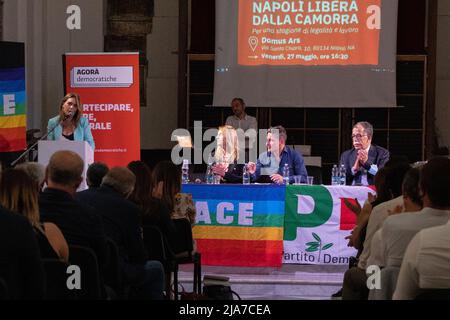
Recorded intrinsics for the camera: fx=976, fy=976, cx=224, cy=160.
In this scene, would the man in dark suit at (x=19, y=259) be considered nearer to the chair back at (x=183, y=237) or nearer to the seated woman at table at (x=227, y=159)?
the chair back at (x=183, y=237)

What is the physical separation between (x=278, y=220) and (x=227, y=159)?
91 cm

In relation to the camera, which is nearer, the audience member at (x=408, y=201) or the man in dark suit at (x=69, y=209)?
the man in dark suit at (x=69, y=209)

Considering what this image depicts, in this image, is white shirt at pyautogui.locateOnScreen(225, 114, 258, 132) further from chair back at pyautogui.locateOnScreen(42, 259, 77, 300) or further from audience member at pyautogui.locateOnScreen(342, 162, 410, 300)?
chair back at pyautogui.locateOnScreen(42, 259, 77, 300)

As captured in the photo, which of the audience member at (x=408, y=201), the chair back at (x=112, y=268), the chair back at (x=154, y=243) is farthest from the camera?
the chair back at (x=154, y=243)

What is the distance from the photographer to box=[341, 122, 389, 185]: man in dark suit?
783cm

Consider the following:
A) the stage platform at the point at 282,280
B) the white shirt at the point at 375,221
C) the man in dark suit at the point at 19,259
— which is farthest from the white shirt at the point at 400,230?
the stage platform at the point at 282,280

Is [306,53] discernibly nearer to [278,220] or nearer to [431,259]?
[278,220]

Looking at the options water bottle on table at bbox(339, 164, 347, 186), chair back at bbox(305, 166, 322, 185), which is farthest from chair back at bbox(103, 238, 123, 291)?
chair back at bbox(305, 166, 322, 185)

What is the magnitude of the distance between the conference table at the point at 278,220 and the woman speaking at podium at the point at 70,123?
1036mm

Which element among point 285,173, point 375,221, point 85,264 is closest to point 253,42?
point 285,173

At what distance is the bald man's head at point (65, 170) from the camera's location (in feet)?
13.2

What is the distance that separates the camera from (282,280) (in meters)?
7.32

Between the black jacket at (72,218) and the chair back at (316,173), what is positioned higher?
the black jacket at (72,218)
